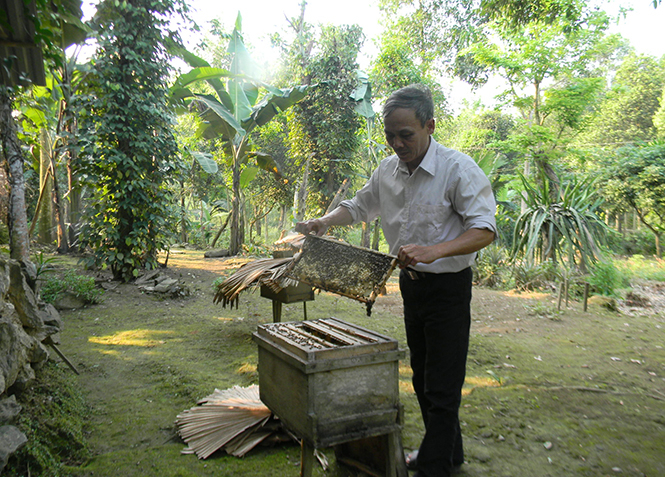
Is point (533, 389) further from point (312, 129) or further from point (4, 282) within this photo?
point (312, 129)

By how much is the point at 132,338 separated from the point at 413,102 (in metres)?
4.54

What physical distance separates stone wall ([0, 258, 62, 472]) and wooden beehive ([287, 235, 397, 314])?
5.47 feet

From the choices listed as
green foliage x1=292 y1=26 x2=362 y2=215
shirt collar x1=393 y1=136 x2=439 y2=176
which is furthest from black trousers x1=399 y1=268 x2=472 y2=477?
green foliage x1=292 y1=26 x2=362 y2=215

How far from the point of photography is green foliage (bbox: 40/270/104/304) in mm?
6130

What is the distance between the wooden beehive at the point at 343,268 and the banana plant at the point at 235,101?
23.5 feet

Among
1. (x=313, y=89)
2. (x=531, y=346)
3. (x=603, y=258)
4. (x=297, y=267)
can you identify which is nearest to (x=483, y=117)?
(x=313, y=89)

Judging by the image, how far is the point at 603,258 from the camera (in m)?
8.42

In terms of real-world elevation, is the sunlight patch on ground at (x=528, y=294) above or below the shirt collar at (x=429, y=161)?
below

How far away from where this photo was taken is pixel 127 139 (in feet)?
24.6

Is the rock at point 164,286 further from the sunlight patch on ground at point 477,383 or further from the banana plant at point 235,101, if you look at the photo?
the sunlight patch on ground at point 477,383

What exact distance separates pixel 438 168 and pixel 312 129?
1057cm

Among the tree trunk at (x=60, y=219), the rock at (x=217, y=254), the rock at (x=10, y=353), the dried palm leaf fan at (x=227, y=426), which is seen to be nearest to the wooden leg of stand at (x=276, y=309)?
the dried palm leaf fan at (x=227, y=426)

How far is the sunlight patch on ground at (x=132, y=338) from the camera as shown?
4.91 m

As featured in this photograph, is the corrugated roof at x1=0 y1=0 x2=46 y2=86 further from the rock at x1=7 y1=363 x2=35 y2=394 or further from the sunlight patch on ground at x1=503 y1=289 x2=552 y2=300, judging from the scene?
the sunlight patch on ground at x1=503 y1=289 x2=552 y2=300
